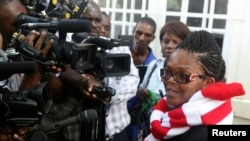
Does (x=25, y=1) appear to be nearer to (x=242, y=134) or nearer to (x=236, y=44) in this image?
(x=242, y=134)

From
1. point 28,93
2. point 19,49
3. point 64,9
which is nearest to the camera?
point 28,93

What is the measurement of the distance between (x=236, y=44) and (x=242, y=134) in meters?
1.78

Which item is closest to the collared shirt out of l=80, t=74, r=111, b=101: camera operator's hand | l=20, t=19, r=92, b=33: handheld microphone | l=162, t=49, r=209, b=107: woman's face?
l=80, t=74, r=111, b=101: camera operator's hand

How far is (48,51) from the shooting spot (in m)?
1.14

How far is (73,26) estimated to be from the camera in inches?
42.7

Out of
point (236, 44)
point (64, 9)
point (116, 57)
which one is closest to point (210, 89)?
point (116, 57)

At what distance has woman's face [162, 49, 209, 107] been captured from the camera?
1032 mm

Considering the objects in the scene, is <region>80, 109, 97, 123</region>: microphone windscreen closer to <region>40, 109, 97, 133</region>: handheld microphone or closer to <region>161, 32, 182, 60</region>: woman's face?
<region>40, 109, 97, 133</region>: handheld microphone

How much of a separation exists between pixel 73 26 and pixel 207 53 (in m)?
0.47

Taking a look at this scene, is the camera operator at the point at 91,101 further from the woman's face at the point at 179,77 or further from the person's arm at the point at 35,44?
the woman's face at the point at 179,77

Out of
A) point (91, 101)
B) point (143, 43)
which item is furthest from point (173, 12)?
point (91, 101)

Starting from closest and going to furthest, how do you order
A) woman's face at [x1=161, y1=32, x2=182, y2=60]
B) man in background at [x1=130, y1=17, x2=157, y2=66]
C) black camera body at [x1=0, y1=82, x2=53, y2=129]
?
black camera body at [x1=0, y1=82, x2=53, y2=129] → woman's face at [x1=161, y1=32, x2=182, y2=60] → man in background at [x1=130, y1=17, x2=157, y2=66]

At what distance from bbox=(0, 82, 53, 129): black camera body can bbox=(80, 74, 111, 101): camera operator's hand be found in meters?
0.36

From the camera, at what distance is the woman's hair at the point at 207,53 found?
1037mm
